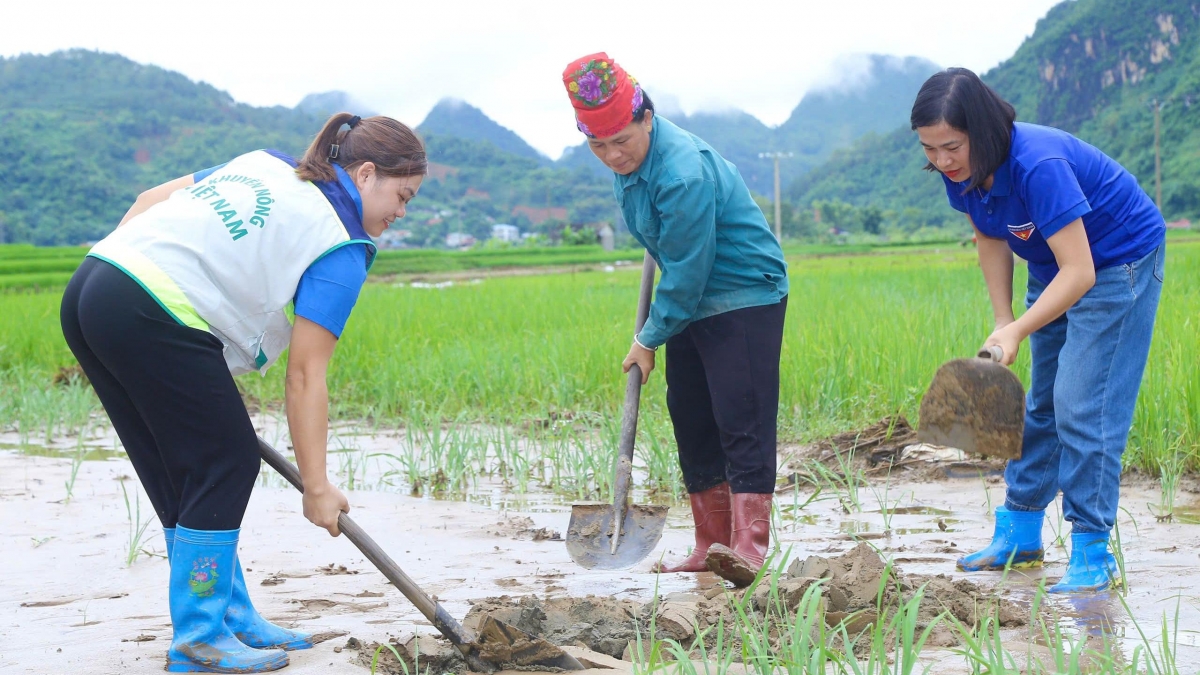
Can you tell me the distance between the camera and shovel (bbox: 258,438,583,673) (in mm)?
2086

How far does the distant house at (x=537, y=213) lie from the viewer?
82.2 metres

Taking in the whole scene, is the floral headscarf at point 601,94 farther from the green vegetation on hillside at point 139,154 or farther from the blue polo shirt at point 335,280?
the green vegetation on hillside at point 139,154

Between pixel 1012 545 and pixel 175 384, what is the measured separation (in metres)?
2.20

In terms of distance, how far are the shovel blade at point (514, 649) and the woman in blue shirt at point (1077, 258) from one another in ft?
4.36

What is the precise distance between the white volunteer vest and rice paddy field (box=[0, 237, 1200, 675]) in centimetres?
105

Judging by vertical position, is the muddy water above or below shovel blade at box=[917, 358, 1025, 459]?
below

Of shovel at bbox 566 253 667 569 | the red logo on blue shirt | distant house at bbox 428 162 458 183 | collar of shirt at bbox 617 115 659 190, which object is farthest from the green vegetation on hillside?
the red logo on blue shirt

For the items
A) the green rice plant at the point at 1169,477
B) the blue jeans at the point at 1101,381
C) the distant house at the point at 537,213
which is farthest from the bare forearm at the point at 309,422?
the distant house at the point at 537,213

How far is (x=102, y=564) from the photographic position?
311 centimetres

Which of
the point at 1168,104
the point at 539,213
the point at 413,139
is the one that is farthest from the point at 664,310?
the point at 539,213

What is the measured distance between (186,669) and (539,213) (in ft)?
271

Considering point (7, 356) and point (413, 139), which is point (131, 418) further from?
point (7, 356)

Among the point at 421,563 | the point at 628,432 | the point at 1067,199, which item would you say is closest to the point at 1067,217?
the point at 1067,199

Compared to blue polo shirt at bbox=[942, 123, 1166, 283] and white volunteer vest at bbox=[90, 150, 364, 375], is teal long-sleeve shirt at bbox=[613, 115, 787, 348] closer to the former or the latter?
blue polo shirt at bbox=[942, 123, 1166, 283]
